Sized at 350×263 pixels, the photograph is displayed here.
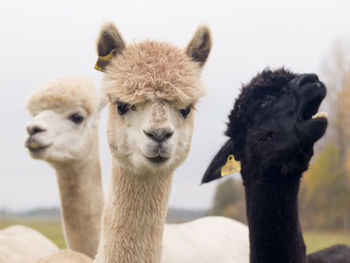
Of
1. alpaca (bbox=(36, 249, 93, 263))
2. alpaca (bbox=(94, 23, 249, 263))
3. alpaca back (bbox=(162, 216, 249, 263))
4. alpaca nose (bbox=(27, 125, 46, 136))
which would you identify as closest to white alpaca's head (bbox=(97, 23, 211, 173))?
alpaca (bbox=(94, 23, 249, 263))

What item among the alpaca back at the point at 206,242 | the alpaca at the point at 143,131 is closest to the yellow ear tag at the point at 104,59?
the alpaca at the point at 143,131

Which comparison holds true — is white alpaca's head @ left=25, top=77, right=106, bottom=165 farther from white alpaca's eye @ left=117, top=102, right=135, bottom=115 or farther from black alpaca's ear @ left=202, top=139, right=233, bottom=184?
black alpaca's ear @ left=202, top=139, right=233, bottom=184

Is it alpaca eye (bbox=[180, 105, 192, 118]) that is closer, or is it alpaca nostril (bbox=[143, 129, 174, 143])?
alpaca nostril (bbox=[143, 129, 174, 143])

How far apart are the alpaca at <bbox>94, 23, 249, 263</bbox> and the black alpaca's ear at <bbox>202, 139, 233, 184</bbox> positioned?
1.13ft

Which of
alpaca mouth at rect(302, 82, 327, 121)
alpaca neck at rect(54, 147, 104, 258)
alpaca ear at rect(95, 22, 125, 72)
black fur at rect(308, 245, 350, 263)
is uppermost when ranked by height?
alpaca ear at rect(95, 22, 125, 72)

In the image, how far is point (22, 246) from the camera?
5.62 m

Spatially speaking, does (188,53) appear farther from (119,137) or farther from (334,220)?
(334,220)

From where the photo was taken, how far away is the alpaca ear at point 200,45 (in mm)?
3707

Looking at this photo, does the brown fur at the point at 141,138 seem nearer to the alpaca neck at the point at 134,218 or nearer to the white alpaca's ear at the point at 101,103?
the alpaca neck at the point at 134,218

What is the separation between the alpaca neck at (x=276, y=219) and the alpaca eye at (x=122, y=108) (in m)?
1.09

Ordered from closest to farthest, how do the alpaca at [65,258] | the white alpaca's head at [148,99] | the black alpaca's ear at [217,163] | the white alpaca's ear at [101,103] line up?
the white alpaca's head at [148,99] → the black alpaca's ear at [217,163] → the alpaca at [65,258] → the white alpaca's ear at [101,103]

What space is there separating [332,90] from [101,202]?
2807 centimetres

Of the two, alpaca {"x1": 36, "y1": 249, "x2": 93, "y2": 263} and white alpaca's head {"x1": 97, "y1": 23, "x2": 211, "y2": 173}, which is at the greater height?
white alpaca's head {"x1": 97, "y1": 23, "x2": 211, "y2": 173}

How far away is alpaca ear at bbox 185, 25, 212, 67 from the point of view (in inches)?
146
